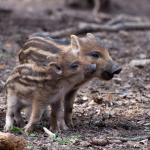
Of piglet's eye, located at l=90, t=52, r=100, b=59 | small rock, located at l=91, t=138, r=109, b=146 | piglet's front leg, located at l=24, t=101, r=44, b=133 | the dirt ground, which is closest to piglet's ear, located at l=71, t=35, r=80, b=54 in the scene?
piglet's eye, located at l=90, t=52, r=100, b=59

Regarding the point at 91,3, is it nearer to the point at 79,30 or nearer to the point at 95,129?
the point at 79,30

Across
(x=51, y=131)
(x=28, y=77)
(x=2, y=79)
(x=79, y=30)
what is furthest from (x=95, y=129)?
(x=79, y=30)

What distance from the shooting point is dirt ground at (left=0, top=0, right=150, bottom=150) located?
586 centimetres

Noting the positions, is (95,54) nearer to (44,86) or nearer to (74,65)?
(74,65)

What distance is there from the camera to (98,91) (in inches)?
338

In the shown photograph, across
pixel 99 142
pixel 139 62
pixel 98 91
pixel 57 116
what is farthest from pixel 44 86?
pixel 139 62

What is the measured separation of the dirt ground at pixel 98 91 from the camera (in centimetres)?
586

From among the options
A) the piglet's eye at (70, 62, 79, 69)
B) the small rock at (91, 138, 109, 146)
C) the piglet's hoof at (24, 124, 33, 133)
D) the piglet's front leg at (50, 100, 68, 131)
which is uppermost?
the piglet's eye at (70, 62, 79, 69)

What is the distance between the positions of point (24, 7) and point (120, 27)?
3.07 metres

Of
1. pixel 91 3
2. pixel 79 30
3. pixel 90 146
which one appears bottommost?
pixel 90 146

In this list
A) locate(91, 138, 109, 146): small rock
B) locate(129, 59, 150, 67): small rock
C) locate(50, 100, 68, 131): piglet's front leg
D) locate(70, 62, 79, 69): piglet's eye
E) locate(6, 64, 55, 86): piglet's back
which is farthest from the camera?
locate(129, 59, 150, 67): small rock

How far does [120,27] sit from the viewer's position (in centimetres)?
1370

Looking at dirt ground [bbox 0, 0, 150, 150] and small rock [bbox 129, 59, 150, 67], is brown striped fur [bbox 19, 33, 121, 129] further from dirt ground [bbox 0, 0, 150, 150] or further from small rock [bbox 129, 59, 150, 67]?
small rock [bbox 129, 59, 150, 67]

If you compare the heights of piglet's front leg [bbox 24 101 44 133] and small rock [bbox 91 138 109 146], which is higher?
piglet's front leg [bbox 24 101 44 133]
